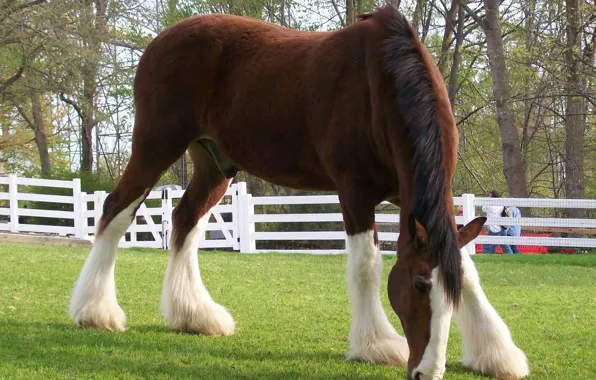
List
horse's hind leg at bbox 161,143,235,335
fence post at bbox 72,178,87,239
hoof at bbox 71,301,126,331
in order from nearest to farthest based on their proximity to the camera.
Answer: hoof at bbox 71,301,126,331, horse's hind leg at bbox 161,143,235,335, fence post at bbox 72,178,87,239

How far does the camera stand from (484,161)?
27328 mm

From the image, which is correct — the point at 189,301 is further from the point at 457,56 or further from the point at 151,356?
the point at 457,56

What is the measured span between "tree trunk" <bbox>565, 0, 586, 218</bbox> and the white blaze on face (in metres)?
14.7

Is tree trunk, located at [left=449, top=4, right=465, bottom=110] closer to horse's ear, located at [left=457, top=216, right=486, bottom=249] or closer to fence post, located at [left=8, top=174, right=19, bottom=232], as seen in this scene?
fence post, located at [left=8, top=174, right=19, bottom=232]

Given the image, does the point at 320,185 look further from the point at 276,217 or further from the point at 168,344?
the point at 276,217

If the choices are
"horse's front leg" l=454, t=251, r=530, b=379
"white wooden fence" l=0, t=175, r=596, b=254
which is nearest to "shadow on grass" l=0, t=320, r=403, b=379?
A: "horse's front leg" l=454, t=251, r=530, b=379

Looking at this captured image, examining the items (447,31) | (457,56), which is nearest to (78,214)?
(457,56)

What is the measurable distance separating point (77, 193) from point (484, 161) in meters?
18.0

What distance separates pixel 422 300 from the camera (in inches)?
122

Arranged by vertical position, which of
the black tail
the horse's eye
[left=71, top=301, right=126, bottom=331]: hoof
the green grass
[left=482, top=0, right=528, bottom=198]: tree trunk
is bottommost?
the green grass

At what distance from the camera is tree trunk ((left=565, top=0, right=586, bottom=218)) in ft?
53.0

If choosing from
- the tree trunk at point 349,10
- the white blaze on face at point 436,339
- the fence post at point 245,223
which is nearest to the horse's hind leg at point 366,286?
the white blaze on face at point 436,339

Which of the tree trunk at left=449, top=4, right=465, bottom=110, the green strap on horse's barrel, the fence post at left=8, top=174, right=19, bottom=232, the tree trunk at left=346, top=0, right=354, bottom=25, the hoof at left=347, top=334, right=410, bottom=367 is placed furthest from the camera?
the tree trunk at left=449, top=4, right=465, bottom=110

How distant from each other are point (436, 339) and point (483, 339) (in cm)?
85
